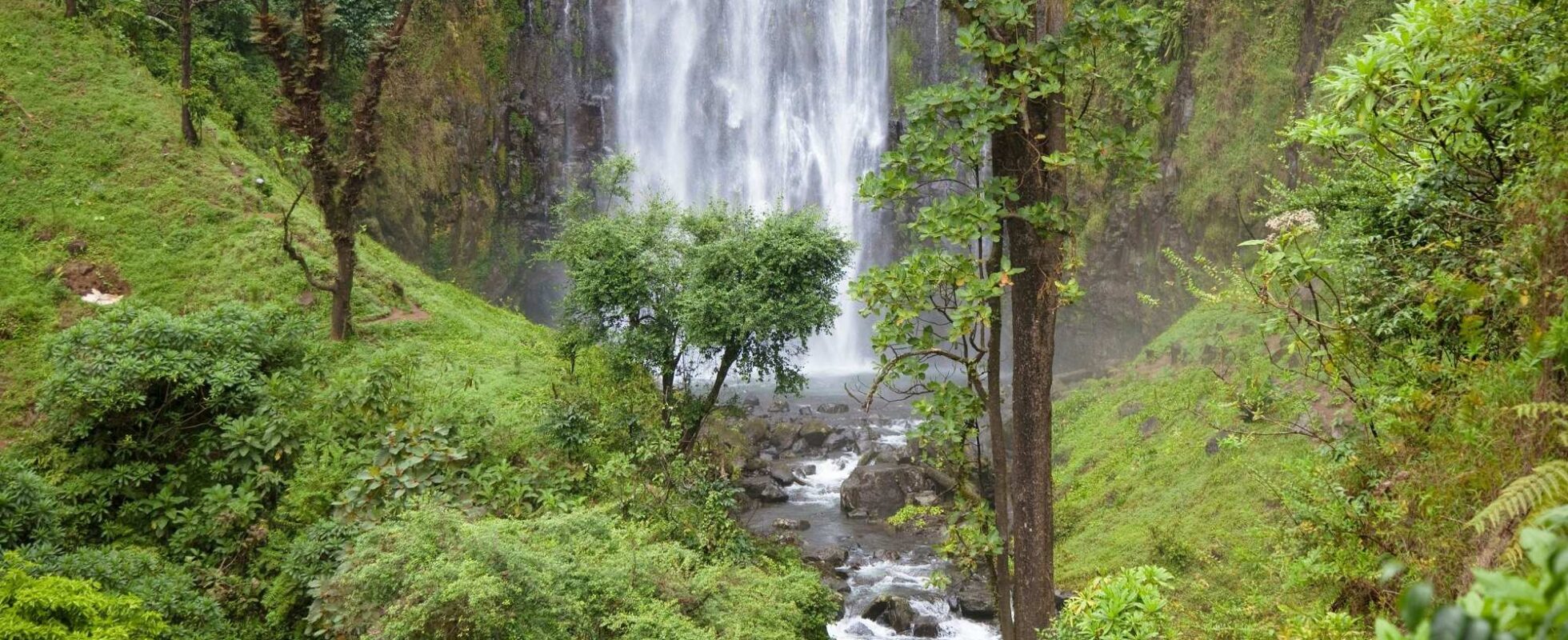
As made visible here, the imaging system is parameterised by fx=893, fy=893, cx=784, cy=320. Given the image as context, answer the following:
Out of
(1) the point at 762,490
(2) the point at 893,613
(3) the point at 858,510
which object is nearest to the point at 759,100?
(1) the point at 762,490

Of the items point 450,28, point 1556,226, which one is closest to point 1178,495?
point 1556,226

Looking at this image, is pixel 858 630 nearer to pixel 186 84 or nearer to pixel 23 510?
pixel 23 510

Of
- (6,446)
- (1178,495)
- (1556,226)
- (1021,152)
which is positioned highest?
(1021,152)

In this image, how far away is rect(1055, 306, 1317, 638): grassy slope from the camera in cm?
1160

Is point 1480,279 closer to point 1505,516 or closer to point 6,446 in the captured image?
point 1505,516

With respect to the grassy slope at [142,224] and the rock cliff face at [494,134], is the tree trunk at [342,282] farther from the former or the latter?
the rock cliff face at [494,134]

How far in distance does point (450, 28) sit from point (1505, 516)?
30.0 meters

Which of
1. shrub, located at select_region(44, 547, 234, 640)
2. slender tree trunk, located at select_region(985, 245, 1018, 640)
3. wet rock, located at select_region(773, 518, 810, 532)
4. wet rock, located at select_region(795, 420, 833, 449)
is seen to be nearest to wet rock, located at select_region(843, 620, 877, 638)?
wet rock, located at select_region(773, 518, 810, 532)

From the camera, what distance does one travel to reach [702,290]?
12812 millimetres

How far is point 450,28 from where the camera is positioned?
2816 centimetres

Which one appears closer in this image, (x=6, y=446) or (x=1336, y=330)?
(x=1336, y=330)

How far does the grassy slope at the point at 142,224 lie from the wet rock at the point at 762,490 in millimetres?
5412

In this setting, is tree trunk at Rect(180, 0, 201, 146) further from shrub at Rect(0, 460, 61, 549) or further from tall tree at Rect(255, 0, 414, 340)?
shrub at Rect(0, 460, 61, 549)

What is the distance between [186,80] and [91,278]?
4.56 metres
